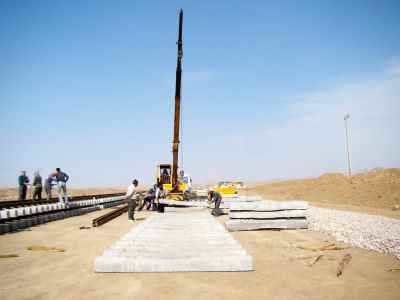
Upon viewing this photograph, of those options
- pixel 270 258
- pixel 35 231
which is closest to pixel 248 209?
pixel 270 258

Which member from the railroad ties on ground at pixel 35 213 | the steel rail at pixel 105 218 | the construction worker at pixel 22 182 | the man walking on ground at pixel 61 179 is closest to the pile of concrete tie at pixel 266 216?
the steel rail at pixel 105 218

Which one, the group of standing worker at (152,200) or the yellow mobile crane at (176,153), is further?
the yellow mobile crane at (176,153)

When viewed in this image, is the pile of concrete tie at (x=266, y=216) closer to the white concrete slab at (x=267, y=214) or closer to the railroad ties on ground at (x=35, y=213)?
the white concrete slab at (x=267, y=214)

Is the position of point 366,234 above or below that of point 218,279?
above

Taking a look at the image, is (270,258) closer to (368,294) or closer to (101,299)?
(368,294)

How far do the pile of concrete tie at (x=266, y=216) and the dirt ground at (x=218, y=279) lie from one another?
2.71m

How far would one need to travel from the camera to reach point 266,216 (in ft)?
32.8

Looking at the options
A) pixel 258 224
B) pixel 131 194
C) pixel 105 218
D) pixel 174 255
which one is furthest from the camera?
pixel 105 218

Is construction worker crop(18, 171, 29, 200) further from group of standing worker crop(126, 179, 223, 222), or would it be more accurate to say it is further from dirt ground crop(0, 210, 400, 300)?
dirt ground crop(0, 210, 400, 300)

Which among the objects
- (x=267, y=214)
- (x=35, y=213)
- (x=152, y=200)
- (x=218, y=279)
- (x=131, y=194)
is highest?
(x=131, y=194)

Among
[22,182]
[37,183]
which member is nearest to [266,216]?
[37,183]

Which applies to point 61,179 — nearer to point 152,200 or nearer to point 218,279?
point 152,200

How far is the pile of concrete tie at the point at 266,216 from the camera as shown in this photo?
9.93 m

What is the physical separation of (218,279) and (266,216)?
5.56 m
